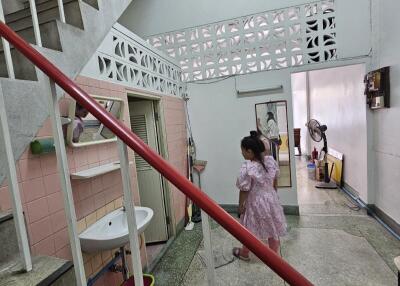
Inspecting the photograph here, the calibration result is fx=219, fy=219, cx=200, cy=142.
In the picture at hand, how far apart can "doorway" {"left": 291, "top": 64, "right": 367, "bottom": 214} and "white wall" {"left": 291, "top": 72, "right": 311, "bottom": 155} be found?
1010 millimetres

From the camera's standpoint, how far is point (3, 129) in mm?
716

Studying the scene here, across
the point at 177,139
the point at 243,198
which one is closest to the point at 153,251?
the point at 243,198

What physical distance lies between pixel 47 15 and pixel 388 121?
359 centimetres

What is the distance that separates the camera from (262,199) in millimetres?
2201

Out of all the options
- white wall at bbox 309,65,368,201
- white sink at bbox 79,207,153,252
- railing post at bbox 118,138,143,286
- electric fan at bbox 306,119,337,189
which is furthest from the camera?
electric fan at bbox 306,119,337,189

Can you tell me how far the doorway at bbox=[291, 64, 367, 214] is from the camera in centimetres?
338

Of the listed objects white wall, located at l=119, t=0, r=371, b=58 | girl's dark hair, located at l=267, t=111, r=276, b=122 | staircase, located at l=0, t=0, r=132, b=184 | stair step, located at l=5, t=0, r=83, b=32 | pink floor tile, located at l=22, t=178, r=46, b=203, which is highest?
white wall, located at l=119, t=0, r=371, b=58

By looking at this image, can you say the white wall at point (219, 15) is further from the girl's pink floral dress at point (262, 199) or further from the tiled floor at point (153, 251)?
the tiled floor at point (153, 251)

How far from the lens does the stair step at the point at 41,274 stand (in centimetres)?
72

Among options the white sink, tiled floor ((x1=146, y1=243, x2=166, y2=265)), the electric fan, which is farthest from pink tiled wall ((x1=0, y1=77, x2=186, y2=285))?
the electric fan

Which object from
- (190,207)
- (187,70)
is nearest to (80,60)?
(187,70)

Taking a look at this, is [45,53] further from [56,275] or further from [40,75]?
[56,275]

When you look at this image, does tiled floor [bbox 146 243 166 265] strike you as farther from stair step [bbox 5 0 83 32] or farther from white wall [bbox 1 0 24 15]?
white wall [bbox 1 0 24 15]

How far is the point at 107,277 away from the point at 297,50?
357 cm
